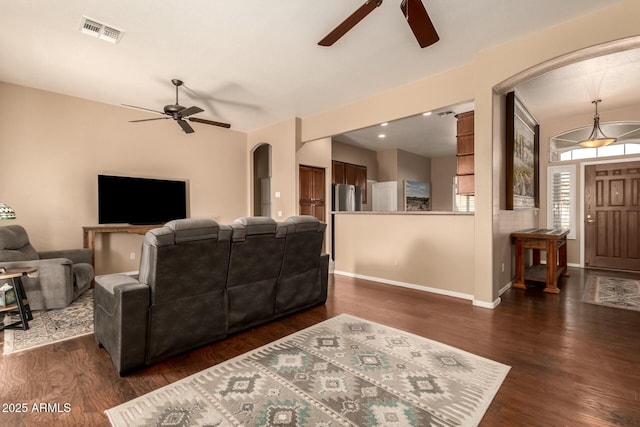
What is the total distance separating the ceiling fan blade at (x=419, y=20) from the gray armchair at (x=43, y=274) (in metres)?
4.18

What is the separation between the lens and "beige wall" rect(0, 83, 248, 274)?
417 cm

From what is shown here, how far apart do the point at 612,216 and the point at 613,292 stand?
2.25 metres

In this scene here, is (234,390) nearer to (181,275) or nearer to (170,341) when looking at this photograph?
(170,341)

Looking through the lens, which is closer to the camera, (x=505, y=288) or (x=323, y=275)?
(x=323, y=275)

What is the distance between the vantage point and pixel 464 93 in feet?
11.8

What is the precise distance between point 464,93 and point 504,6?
3.60 feet

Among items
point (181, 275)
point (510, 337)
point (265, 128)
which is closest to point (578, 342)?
point (510, 337)

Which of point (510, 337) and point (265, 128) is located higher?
point (265, 128)

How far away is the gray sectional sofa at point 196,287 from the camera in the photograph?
6.61 feet

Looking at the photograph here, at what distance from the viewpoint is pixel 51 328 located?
2826 millimetres

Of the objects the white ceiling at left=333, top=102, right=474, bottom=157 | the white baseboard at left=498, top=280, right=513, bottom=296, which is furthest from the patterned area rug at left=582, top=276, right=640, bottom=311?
the white ceiling at left=333, top=102, right=474, bottom=157

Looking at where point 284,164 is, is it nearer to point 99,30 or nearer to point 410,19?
point 99,30

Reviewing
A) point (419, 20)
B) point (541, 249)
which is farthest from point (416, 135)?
point (419, 20)

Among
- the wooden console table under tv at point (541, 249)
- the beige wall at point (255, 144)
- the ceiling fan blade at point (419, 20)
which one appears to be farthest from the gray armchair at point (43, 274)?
the wooden console table under tv at point (541, 249)
